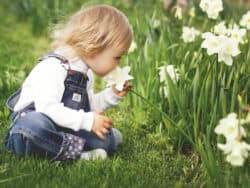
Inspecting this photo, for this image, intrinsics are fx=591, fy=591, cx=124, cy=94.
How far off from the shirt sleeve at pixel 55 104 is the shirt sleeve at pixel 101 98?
27 centimetres

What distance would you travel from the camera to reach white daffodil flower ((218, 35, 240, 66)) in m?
2.70

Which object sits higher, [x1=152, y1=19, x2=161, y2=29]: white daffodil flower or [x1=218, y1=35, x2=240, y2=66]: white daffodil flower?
[x1=152, y1=19, x2=161, y2=29]: white daffodil flower

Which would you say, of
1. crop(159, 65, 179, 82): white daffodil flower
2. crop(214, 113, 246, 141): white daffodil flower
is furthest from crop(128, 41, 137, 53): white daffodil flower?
crop(214, 113, 246, 141): white daffodil flower

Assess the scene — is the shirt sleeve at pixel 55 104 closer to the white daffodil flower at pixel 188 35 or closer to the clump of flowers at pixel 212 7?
the clump of flowers at pixel 212 7

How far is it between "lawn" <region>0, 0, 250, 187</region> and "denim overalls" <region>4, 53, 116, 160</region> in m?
0.06

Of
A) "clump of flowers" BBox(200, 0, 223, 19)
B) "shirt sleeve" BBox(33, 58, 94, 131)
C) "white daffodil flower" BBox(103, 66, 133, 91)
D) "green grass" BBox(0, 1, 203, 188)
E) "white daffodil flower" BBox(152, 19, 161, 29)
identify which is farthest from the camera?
"white daffodil flower" BBox(152, 19, 161, 29)

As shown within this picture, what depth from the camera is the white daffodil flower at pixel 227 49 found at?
270cm

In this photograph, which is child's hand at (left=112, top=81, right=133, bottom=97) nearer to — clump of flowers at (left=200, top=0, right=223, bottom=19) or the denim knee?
the denim knee

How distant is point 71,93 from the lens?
2.82 meters

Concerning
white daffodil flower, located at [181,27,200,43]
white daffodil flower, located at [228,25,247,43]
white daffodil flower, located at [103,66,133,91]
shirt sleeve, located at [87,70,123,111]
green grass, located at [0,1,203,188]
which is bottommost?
green grass, located at [0,1,203,188]

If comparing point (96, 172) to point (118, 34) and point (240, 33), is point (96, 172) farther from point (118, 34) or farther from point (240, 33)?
point (240, 33)

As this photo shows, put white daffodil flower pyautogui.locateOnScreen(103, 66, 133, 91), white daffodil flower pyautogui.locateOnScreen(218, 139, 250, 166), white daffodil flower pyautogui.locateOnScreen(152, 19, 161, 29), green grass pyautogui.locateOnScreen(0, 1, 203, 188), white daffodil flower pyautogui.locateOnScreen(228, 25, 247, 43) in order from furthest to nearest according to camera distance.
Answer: white daffodil flower pyautogui.locateOnScreen(152, 19, 161, 29)
white daffodil flower pyautogui.locateOnScreen(228, 25, 247, 43)
white daffodil flower pyautogui.locateOnScreen(103, 66, 133, 91)
green grass pyautogui.locateOnScreen(0, 1, 203, 188)
white daffodil flower pyautogui.locateOnScreen(218, 139, 250, 166)

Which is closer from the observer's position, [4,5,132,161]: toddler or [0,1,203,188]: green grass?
[0,1,203,188]: green grass

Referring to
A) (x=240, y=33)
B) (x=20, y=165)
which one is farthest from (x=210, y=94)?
(x=20, y=165)
